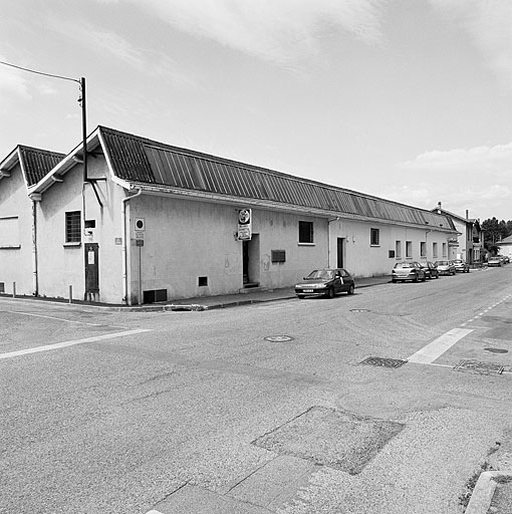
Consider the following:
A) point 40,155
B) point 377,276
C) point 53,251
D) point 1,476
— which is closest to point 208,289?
point 53,251

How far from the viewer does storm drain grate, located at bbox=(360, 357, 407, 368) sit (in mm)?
8023

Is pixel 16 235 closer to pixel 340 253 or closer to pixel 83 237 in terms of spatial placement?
pixel 83 237

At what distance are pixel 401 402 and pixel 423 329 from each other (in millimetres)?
6249

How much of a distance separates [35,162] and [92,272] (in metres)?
7.12

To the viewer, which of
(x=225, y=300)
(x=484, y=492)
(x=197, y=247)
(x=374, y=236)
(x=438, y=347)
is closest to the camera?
(x=484, y=492)

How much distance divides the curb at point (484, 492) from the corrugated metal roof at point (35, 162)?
21.6 meters

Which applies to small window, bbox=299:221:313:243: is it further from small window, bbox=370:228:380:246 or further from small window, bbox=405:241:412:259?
small window, bbox=405:241:412:259

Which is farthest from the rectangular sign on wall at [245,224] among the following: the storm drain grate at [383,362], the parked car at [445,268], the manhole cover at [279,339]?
the parked car at [445,268]

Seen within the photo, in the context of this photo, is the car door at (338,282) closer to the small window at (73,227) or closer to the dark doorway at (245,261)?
the dark doorway at (245,261)

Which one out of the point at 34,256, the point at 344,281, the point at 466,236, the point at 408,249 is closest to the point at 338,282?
the point at 344,281

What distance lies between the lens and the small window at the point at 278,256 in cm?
2506

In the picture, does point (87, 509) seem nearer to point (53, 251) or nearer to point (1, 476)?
point (1, 476)

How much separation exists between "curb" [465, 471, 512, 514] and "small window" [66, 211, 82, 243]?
59.9 ft

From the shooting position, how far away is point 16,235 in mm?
22547
